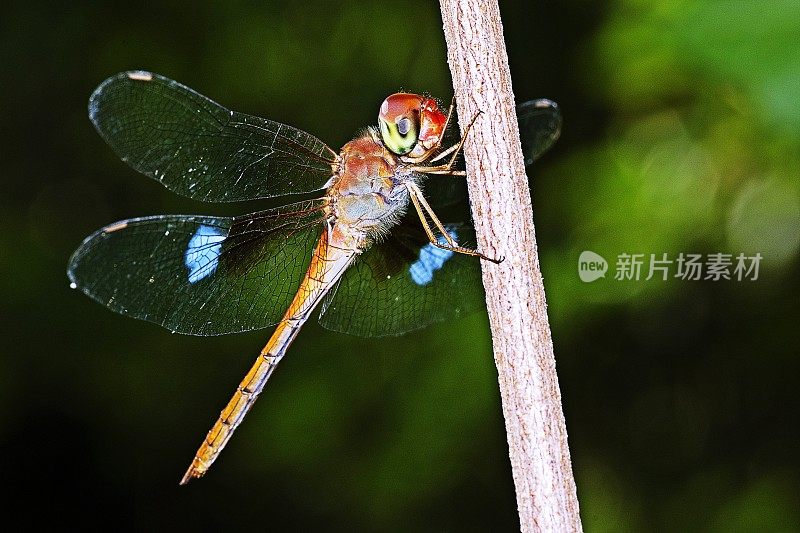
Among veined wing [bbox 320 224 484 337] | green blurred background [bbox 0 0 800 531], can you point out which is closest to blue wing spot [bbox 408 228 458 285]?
veined wing [bbox 320 224 484 337]

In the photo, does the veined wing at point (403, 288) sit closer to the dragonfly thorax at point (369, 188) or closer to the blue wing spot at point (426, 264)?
the blue wing spot at point (426, 264)

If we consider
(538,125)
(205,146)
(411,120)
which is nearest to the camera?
(411,120)

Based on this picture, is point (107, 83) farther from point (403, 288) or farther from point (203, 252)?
point (403, 288)

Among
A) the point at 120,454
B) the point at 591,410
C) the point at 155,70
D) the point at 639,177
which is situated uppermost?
the point at 639,177

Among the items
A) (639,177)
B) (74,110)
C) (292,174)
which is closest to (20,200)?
(74,110)

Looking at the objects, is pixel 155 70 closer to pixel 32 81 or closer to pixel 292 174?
pixel 32 81

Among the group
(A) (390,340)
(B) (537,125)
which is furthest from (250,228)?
(A) (390,340)

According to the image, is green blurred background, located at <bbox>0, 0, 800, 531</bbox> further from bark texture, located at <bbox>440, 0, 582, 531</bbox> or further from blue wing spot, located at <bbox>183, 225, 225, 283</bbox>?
bark texture, located at <bbox>440, 0, 582, 531</bbox>

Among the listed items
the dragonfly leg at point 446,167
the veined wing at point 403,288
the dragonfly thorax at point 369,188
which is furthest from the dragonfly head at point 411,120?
the veined wing at point 403,288
